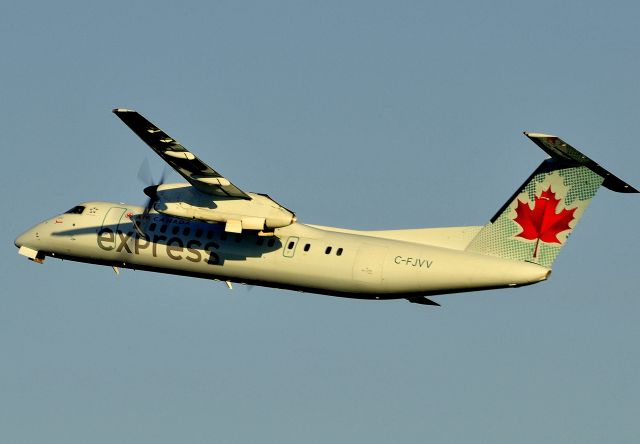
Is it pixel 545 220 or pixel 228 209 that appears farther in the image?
pixel 228 209

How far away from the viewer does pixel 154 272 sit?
3944 cm

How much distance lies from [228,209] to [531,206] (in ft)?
25.7

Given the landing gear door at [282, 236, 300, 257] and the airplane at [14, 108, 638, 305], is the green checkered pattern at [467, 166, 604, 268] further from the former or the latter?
the landing gear door at [282, 236, 300, 257]

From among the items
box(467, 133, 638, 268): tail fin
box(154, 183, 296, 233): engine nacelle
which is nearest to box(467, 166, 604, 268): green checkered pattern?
box(467, 133, 638, 268): tail fin

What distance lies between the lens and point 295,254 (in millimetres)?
37250

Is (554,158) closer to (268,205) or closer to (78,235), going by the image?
(268,205)

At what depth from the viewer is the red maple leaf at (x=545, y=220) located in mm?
35094

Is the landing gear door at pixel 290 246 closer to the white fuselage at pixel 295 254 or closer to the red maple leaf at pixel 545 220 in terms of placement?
the white fuselage at pixel 295 254

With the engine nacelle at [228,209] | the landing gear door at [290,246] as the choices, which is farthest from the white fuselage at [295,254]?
the engine nacelle at [228,209]

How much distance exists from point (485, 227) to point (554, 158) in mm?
2535

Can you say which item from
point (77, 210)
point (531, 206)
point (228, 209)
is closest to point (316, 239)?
point (228, 209)

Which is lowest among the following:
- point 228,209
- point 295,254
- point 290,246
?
point 295,254

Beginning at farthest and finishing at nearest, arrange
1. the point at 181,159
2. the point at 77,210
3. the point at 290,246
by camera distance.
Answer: the point at 77,210 → the point at 290,246 → the point at 181,159

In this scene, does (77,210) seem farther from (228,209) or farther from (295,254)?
(295,254)
